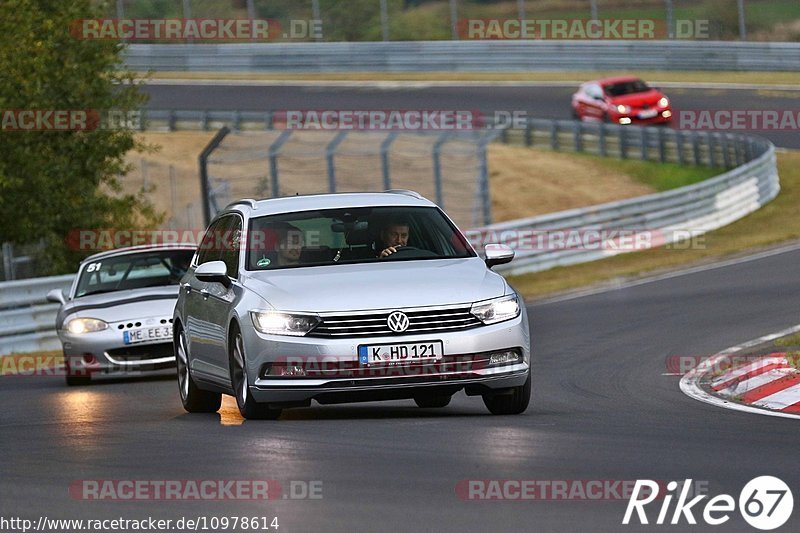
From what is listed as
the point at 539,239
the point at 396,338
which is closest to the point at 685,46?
the point at 539,239

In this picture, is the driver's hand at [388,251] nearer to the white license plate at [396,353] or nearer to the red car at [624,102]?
the white license plate at [396,353]

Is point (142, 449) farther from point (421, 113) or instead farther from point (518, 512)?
point (421, 113)

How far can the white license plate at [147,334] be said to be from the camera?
1605 cm

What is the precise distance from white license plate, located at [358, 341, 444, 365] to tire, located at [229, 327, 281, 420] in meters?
0.89

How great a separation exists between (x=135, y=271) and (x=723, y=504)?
11154mm

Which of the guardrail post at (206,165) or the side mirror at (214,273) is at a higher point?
the side mirror at (214,273)

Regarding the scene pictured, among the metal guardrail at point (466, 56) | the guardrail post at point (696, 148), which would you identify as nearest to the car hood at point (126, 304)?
the guardrail post at point (696, 148)

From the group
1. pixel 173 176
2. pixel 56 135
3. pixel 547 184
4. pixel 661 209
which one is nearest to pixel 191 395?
pixel 56 135

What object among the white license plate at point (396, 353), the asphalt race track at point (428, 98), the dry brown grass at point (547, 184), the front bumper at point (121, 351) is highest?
the white license plate at point (396, 353)

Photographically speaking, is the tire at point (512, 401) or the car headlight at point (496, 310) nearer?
the car headlight at point (496, 310)

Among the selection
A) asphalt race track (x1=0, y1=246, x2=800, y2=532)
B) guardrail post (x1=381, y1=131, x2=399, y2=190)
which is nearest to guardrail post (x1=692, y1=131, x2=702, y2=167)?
guardrail post (x1=381, y1=131, x2=399, y2=190)

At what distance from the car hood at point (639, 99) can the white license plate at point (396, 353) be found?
35459 mm

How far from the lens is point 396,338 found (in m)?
10.2

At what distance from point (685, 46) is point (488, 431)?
43.9 meters
